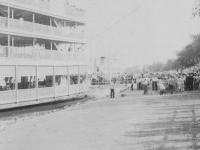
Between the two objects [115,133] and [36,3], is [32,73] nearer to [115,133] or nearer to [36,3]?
[36,3]

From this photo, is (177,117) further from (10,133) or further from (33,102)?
(33,102)

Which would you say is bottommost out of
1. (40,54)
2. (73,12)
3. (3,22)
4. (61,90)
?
(61,90)

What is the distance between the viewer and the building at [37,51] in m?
19.8

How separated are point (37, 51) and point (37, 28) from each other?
1.94m

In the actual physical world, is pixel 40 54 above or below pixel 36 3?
below

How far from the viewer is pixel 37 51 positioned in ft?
76.0

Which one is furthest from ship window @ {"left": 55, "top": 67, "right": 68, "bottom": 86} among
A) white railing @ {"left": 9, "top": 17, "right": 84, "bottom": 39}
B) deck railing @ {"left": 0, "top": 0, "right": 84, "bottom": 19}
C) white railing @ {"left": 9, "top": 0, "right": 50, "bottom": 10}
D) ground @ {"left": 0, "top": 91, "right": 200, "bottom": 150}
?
ground @ {"left": 0, "top": 91, "right": 200, "bottom": 150}

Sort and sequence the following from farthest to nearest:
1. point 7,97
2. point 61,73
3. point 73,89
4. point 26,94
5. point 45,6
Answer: point 73,89 → point 61,73 → point 45,6 → point 26,94 → point 7,97

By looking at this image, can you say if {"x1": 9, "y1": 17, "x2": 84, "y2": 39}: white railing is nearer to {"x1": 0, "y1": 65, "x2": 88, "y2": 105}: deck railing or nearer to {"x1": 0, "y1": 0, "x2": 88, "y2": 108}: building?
{"x1": 0, "y1": 0, "x2": 88, "y2": 108}: building

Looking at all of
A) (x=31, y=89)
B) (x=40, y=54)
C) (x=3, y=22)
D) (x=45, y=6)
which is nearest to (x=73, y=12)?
(x=45, y=6)

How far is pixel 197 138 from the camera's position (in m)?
7.79

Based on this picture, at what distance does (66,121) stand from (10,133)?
2.58 metres

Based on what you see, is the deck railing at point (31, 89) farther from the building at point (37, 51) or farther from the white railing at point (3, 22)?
the white railing at point (3, 22)

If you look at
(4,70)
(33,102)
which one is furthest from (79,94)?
(4,70)
